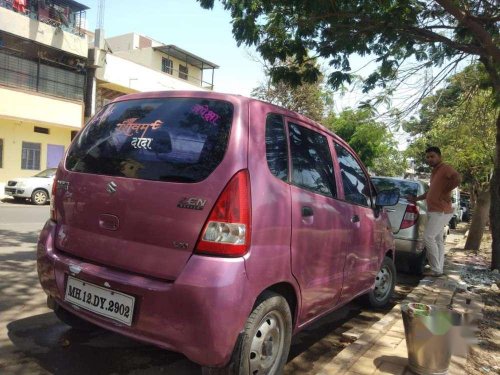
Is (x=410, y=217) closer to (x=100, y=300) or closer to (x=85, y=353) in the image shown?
(x=85, y=353)

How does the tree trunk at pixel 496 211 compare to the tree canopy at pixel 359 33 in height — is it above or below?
below

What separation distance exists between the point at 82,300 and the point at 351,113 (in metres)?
5.93

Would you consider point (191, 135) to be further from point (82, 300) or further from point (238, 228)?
point (82, 300)

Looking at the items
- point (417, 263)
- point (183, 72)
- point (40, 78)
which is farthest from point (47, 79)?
point (417, 263)

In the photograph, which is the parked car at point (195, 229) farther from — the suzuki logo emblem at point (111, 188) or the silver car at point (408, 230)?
the silver car at point (408, 230)

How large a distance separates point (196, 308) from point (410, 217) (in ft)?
16.8

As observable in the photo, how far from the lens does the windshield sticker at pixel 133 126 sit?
2895 mm

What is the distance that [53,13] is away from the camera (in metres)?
21.8

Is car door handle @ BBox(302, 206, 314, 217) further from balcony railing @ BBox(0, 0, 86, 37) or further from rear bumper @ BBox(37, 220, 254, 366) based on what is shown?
balcony railing @ BBox(0, 0, 86, 37)

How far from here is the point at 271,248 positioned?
8.91 ft

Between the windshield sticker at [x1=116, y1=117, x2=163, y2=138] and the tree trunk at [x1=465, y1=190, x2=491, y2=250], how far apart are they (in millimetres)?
9181

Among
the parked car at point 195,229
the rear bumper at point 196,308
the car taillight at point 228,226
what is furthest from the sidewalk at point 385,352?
the car taillight at point 228,226

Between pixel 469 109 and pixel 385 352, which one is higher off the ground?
pixel 469 109

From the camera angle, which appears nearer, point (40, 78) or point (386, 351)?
point (386, 351)
